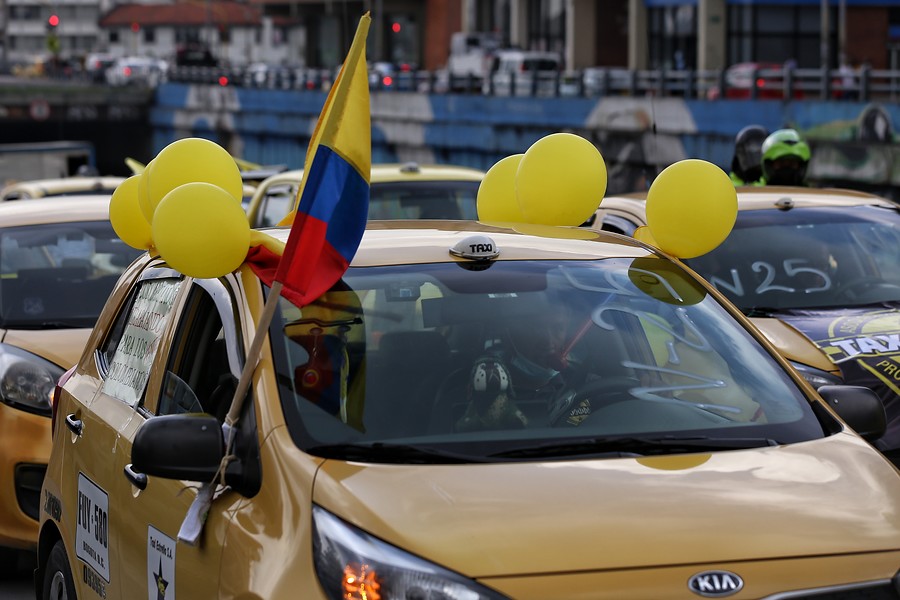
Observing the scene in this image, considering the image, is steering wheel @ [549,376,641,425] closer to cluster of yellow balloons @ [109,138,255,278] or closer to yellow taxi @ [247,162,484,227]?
cluster of yellow balloons @ [109,138,255,278]

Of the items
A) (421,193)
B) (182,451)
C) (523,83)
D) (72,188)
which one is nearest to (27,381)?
(182,451)

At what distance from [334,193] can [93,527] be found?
135 cm

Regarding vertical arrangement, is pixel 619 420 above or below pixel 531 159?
below

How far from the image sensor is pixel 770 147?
11453mm

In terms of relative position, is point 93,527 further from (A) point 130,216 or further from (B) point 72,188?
(B) point 72,188

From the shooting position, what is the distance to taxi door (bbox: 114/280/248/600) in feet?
13.1

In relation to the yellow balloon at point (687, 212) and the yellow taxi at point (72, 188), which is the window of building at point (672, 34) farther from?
the yellow balloon at point (687, 212)

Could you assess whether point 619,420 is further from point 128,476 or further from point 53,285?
point 53,285

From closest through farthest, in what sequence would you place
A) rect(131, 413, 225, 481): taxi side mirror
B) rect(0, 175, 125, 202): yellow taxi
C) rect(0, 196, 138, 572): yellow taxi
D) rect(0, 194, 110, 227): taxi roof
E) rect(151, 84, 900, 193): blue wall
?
rect(131, 413, 225, 481): taxi side mirror, rect(0, 196, 138, 572): yellow taxi, rect(0, 194, 110, 227): taxi roof, rect(0, 175, 125, 202): yellow taxi, rect(151, 84, 900, 193): blue wall

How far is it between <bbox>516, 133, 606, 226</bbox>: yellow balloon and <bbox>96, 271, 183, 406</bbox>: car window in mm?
1346

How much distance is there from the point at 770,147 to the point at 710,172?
20.2 ft

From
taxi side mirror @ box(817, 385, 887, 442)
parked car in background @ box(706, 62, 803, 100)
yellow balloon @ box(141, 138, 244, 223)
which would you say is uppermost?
parked car in background @ box(706, 62, 803, 100)

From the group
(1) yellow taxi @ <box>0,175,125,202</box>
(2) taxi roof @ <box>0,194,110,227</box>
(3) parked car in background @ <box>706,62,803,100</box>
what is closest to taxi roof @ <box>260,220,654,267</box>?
(2) taxi roof @ <box>0,194,110,227</box>

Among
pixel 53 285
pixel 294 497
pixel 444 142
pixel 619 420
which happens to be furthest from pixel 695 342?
pixel 444 142
